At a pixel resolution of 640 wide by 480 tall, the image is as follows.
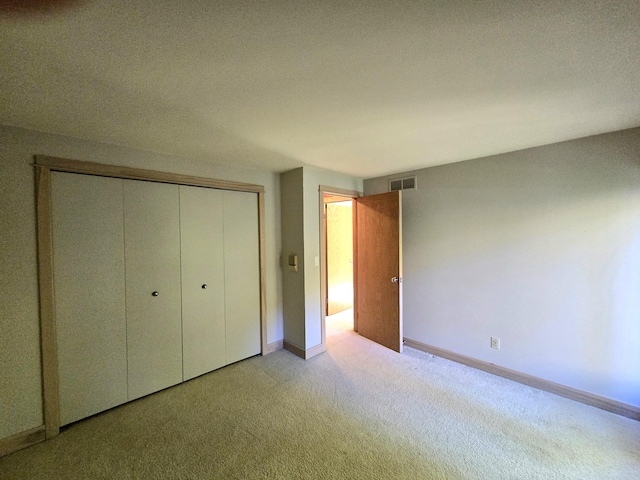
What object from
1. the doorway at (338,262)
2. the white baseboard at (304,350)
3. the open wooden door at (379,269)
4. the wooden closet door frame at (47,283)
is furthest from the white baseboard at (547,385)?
the wooden closet door frame at (47,283)

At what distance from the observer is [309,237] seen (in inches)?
124

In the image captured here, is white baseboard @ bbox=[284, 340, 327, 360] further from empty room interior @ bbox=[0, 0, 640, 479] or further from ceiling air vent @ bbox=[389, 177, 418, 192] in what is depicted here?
ceiling air vent @ bbox=[389, 177, 418, 192]

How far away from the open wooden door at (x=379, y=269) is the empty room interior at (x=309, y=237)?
0.05m

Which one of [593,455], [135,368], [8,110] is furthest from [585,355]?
[8,110]

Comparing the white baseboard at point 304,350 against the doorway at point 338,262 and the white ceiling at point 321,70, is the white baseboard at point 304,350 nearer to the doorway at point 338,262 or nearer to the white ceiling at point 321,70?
the doorway at point 338,262

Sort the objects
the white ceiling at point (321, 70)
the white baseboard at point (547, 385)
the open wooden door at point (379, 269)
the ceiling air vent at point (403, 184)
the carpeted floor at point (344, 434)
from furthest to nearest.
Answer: the ceiling air vent at point (403, 184) < the open wooden door at point (379, 269) < the white baseboard at point (547, 385) < the carpeted floor at point (344, 434) < the white ceiling at point (321, 70)

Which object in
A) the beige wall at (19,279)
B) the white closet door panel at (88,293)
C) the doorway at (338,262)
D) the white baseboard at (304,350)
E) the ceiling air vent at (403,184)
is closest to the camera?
the beige wall at (19,279)

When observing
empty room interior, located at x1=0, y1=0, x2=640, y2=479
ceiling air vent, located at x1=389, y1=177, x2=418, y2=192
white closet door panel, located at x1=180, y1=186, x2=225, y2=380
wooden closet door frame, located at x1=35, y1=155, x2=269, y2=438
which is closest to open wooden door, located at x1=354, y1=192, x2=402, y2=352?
empty room interior, located at x1=0, y1=0, x2=640, y2=479

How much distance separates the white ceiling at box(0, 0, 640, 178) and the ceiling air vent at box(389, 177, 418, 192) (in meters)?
1.16

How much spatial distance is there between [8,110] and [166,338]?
199 cm

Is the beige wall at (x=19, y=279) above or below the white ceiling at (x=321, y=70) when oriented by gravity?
below

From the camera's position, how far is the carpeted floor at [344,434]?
5.37 ft

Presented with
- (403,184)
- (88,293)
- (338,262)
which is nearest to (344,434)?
(88,293)

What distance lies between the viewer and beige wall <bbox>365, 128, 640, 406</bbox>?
2102mm
